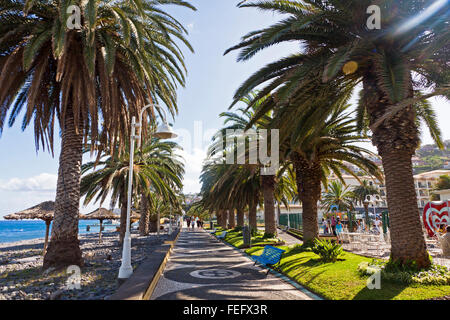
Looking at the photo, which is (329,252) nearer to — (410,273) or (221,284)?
(410,273)

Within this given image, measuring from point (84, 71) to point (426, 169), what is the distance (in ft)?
435

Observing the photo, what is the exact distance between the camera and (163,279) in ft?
29.3

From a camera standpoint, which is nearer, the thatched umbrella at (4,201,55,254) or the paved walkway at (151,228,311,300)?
the paved walkway at (151,228,311,300)

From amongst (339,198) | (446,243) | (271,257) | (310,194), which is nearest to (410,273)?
(271,257)

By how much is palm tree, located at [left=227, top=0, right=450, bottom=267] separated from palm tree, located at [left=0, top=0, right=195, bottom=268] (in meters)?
4.47

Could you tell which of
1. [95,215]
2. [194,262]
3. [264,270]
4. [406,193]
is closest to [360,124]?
[406,193]

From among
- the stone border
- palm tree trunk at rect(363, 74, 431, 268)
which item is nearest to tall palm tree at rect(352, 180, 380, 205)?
palm tree trunk at rect(363, 74, 431, 268)

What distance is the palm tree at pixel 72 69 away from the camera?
9.12 meters

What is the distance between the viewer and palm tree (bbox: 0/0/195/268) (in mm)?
9125

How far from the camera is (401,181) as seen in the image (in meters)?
7.79

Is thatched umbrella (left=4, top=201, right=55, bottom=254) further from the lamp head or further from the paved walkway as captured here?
the lamp head

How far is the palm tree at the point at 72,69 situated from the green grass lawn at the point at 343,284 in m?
8.13

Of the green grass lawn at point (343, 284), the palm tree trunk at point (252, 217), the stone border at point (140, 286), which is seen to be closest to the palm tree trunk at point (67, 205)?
the stone border at point (140, 286)
